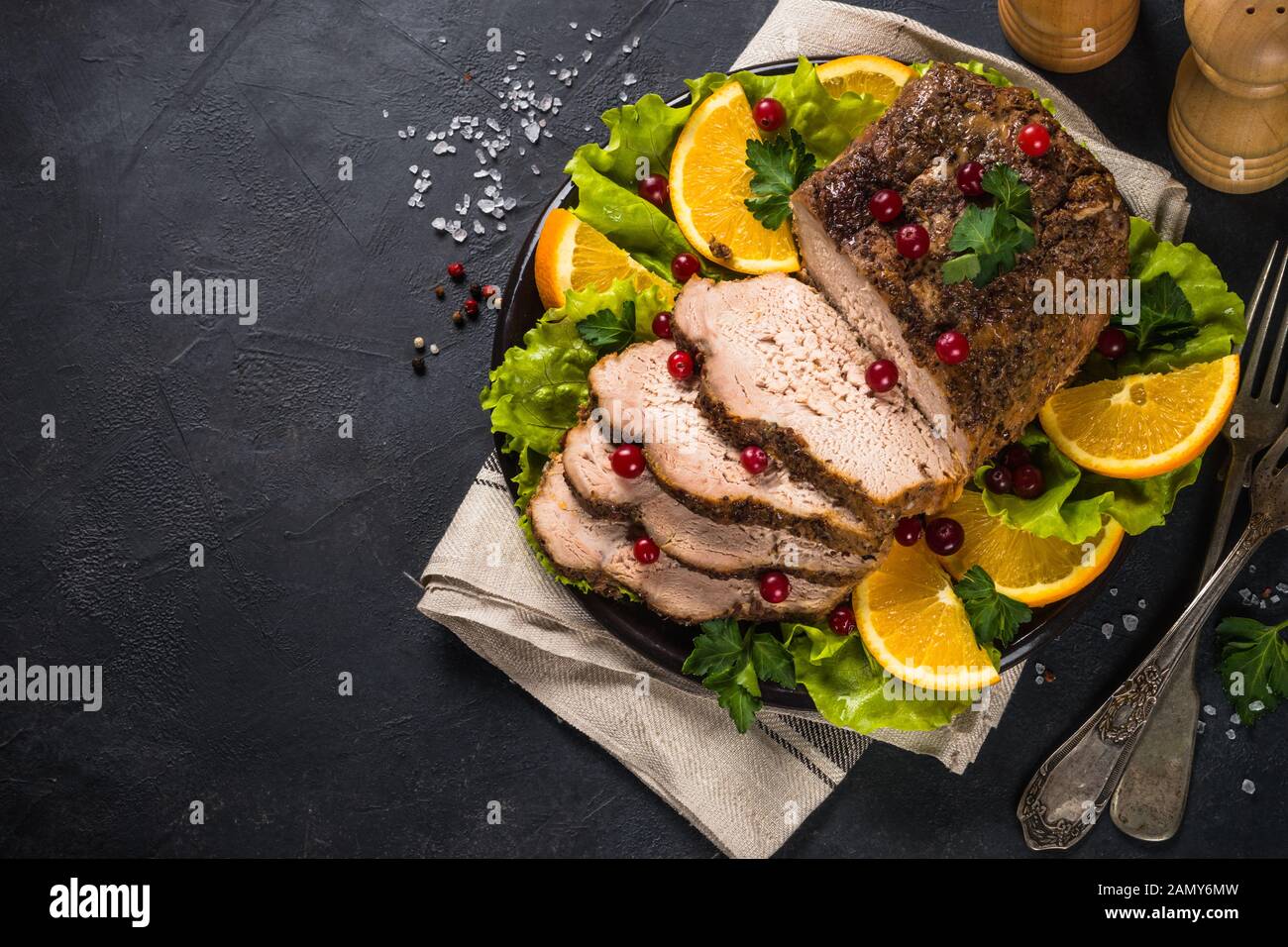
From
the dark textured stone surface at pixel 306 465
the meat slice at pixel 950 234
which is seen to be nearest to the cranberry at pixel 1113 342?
the meat slice at pixel 950 234

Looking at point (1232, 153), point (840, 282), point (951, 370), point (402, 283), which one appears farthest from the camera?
point (402, 283)

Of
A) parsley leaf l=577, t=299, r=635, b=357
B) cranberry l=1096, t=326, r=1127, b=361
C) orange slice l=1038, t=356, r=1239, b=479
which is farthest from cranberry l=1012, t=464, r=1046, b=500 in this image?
parsley leaf l=577, t=299, r=635, b=357

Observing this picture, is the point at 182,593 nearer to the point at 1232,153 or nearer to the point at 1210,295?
the point at 1210,295

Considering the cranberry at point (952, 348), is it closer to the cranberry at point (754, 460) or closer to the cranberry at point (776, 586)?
the cranberry at point (754, 460)

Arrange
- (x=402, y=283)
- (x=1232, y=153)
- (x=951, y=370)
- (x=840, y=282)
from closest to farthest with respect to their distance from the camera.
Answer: (x=951, y=370) < (x=840, y=282) < (x=1232, y=153) < (x=402, y=283)

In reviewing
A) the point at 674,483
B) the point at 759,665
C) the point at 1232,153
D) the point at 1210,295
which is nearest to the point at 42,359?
the point at 674,483

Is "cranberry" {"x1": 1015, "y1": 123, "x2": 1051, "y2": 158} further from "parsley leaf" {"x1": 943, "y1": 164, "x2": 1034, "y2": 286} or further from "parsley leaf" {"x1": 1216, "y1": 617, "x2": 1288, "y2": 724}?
"parsley leaf" {"x1": 1216, "y1": 617, "x2": 1288, "y2": 724}
